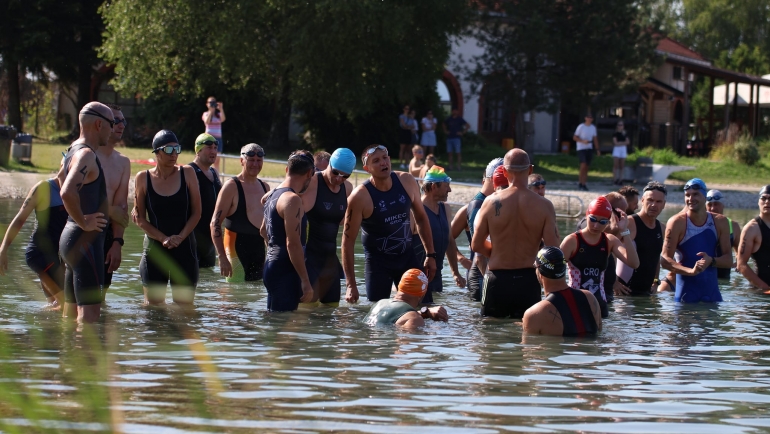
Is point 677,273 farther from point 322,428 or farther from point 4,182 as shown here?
point 4,182

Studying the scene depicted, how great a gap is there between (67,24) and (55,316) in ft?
93.5

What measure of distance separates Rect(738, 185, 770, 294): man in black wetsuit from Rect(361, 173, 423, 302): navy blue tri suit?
13.2 ft

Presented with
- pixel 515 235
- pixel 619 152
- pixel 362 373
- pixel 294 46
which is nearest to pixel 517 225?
pixel 515 235

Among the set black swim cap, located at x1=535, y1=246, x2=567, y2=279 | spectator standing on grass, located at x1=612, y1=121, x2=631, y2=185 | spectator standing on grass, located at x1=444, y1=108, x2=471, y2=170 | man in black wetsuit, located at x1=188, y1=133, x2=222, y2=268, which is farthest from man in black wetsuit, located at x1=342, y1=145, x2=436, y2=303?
spectator standing on grass, located at x1=444, y1=108, x2=471, y2=170

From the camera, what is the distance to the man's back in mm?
8508

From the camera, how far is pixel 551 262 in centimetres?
810

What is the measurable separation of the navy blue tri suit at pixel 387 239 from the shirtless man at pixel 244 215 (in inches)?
62.5

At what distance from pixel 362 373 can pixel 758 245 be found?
20.5ft

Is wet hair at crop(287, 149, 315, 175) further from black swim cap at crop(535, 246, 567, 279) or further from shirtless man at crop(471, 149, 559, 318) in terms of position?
black swim cap at crop(535, 246, 567, 279)

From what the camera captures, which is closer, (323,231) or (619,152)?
(323,231)

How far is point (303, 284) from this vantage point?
8.91 metres

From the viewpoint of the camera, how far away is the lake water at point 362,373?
5820 mm

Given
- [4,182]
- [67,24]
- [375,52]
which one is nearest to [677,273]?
[4,182]

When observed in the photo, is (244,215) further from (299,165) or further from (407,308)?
(407,308)
